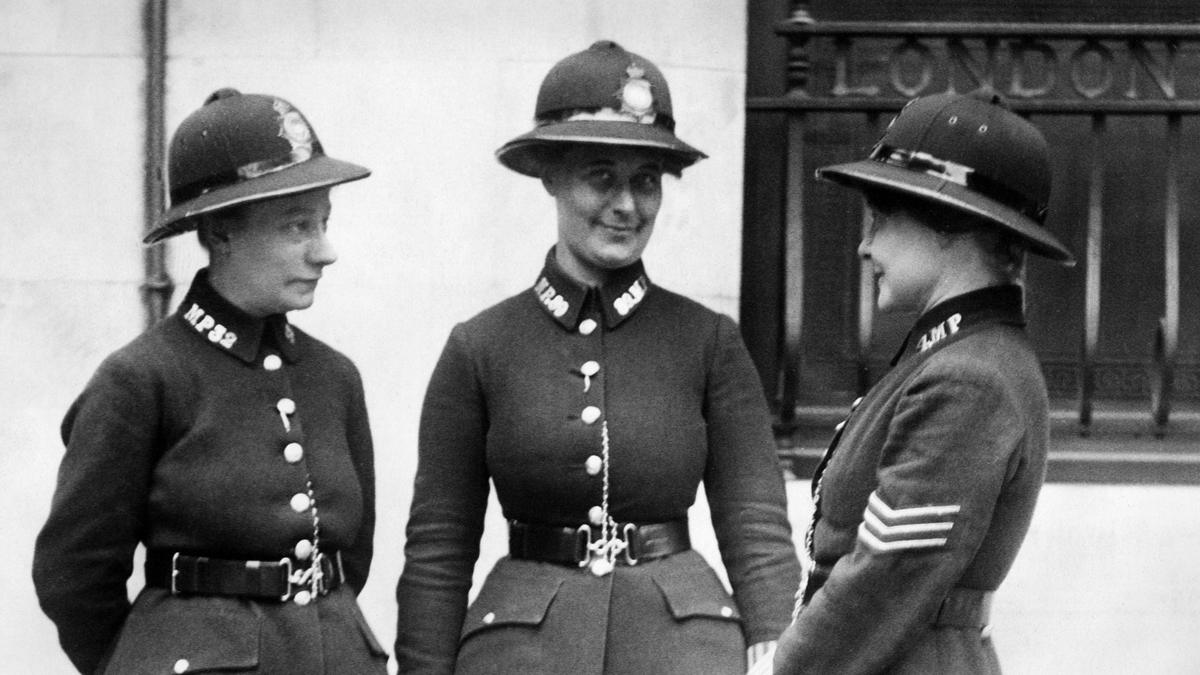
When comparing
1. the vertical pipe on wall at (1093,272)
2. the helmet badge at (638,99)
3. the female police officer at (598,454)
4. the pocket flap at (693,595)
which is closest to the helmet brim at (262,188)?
the female police officer at (598,454)

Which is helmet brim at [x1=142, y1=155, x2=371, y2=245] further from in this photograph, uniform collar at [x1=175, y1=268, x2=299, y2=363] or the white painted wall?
the white painted wall

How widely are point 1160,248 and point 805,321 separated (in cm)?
115

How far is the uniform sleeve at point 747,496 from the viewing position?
13.0 ft

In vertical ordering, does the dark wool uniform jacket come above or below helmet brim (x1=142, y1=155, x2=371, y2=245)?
below

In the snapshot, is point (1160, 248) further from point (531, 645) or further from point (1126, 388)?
point (531, 645)

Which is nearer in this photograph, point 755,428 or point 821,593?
point 821,593

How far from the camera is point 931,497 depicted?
9.85 ft

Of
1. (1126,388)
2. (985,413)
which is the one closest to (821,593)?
(985,413)

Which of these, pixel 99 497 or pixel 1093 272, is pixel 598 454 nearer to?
pixel 99 497

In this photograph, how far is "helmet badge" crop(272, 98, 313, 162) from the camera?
155 inches

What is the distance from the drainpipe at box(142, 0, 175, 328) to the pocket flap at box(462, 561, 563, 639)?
82.1 inches

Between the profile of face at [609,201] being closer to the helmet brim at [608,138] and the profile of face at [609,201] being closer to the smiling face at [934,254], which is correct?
the helmet brim at [608,138]

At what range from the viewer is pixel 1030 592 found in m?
5.59

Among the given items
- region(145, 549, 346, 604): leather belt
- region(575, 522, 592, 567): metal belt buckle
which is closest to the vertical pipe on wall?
region(575, 522, 592, 567): metal belt buckle
